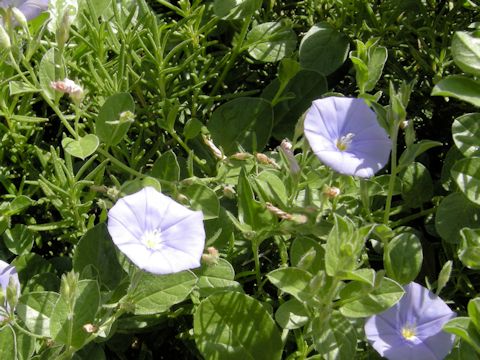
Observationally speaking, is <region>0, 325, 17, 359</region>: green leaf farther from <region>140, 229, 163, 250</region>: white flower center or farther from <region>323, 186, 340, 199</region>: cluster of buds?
<region>323, 186, 340, 199</region>: cluster of buds

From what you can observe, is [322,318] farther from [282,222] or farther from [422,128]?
[422,128]

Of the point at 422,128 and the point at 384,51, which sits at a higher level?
the point at 384,51

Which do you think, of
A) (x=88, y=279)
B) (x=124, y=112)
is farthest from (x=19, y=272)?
(x=124, y=112)

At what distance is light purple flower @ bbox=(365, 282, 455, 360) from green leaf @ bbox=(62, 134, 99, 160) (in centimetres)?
49

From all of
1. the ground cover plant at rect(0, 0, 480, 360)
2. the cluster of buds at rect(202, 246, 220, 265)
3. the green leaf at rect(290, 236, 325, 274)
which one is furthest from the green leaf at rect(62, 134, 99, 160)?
the green leaf at rect(290, 236, 325, 274)

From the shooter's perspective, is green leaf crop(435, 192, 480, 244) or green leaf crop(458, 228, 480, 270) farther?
green leaf crop(435, 192, 480, 244)

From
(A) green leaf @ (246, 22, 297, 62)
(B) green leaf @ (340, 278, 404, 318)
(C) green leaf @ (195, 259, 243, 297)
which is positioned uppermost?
(A) green leaf @ (246, 22, 297, 62)

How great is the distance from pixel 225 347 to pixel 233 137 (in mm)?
440

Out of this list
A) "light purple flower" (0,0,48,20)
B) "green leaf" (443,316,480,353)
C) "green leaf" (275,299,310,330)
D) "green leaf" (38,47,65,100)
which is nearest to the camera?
"green leaf" (443,316,480,353)

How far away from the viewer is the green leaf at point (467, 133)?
123 centimetres

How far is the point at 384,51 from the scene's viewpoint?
1.22 m

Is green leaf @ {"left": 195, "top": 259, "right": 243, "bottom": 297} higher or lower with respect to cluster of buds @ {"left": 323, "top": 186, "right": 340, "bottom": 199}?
lower

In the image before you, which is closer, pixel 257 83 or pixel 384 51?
pixel 384 51

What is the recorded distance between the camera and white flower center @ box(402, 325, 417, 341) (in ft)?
3.82
